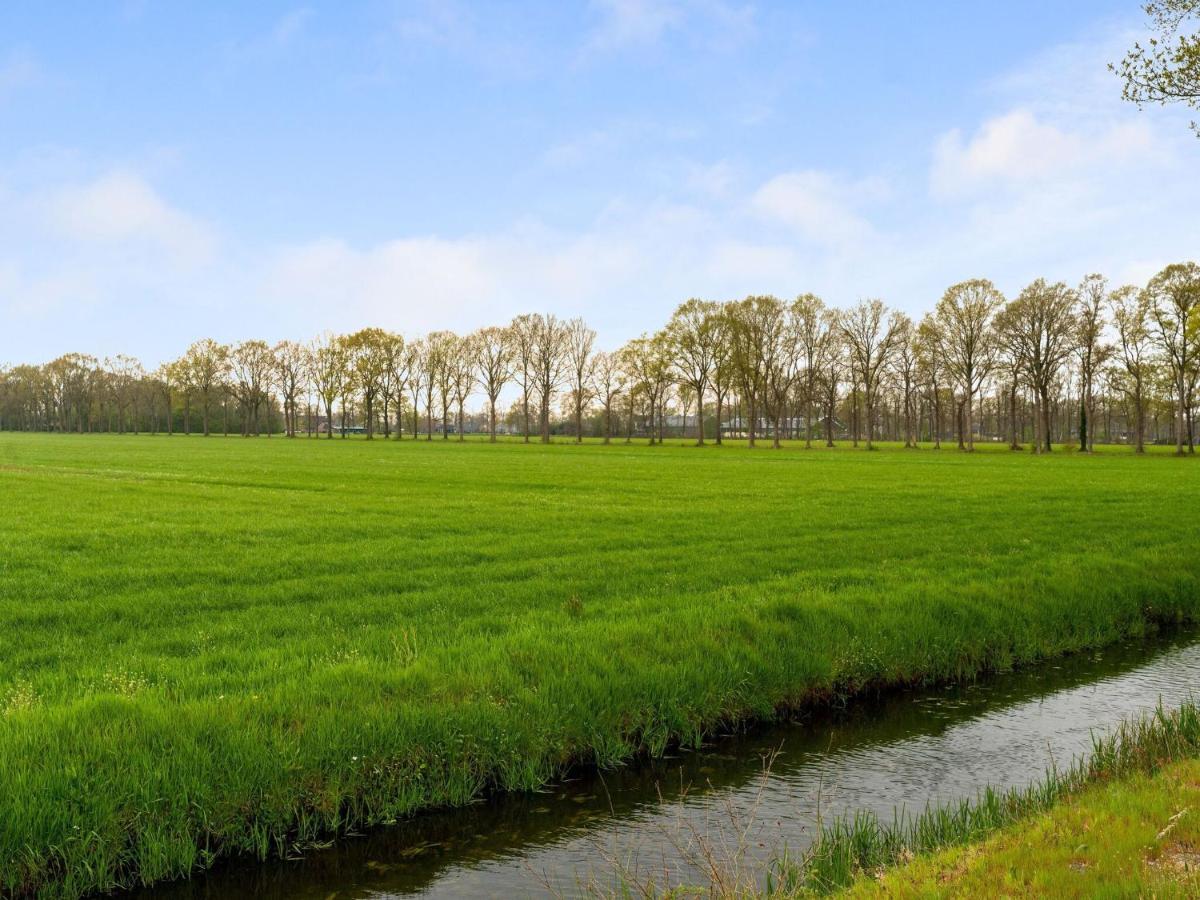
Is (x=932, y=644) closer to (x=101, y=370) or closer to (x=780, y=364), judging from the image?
(x=780, y=364)

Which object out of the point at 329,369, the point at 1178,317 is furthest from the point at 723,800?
the point at 329,369

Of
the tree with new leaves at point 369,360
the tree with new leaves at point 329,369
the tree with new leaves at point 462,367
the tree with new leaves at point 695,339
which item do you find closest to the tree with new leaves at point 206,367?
the tree with new leaves at point 329,369

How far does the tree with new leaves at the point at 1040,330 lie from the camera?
95438mm

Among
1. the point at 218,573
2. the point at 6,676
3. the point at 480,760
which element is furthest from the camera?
the point at 218,573

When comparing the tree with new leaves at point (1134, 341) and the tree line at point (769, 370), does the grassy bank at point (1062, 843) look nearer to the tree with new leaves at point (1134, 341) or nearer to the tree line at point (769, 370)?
the tree line at point (769, 370)

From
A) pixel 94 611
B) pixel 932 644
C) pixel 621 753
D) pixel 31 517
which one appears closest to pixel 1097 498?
pixel 932 644

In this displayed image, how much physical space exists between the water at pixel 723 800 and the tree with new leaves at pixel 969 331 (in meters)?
95.5

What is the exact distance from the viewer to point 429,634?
13000 mm

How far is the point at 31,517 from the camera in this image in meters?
25.4

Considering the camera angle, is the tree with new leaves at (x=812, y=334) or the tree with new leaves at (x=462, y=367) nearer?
the tree with new leaves at (x=812, y=334)

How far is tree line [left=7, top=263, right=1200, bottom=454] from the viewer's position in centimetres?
9556

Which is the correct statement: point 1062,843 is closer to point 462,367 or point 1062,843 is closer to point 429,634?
point 429,634

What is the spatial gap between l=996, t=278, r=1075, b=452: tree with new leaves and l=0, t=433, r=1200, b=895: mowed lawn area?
73.1 meters

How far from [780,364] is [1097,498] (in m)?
84.2
